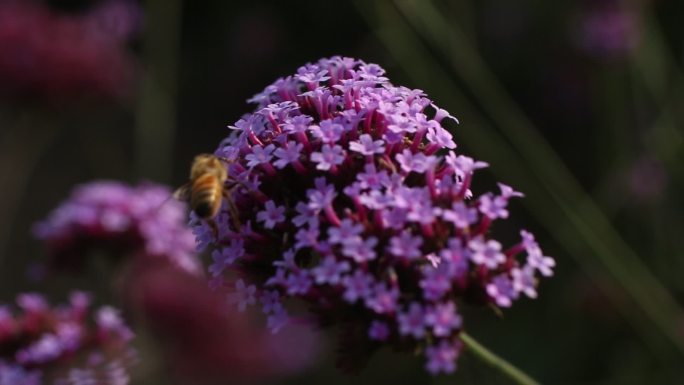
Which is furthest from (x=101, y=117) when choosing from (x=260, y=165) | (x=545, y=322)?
(x=260, y=165)

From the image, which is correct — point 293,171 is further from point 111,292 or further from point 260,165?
point 111,292

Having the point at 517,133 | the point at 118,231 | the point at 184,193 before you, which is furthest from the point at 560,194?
the point at 184,193

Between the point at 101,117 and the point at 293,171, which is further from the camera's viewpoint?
the point at 101,117

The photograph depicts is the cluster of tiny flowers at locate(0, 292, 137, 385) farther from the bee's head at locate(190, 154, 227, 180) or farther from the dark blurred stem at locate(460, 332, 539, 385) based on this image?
the dark blurred stem at locate(460, 332, 539, 385)

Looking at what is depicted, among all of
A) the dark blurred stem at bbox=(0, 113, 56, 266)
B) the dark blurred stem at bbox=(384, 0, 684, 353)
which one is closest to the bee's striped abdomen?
the dark blurred stem at bbox=(384, 0, 684, 353)

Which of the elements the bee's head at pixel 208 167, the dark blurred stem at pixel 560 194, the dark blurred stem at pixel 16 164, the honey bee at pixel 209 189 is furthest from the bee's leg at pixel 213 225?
the dark blurred stem at pixel 16 164
